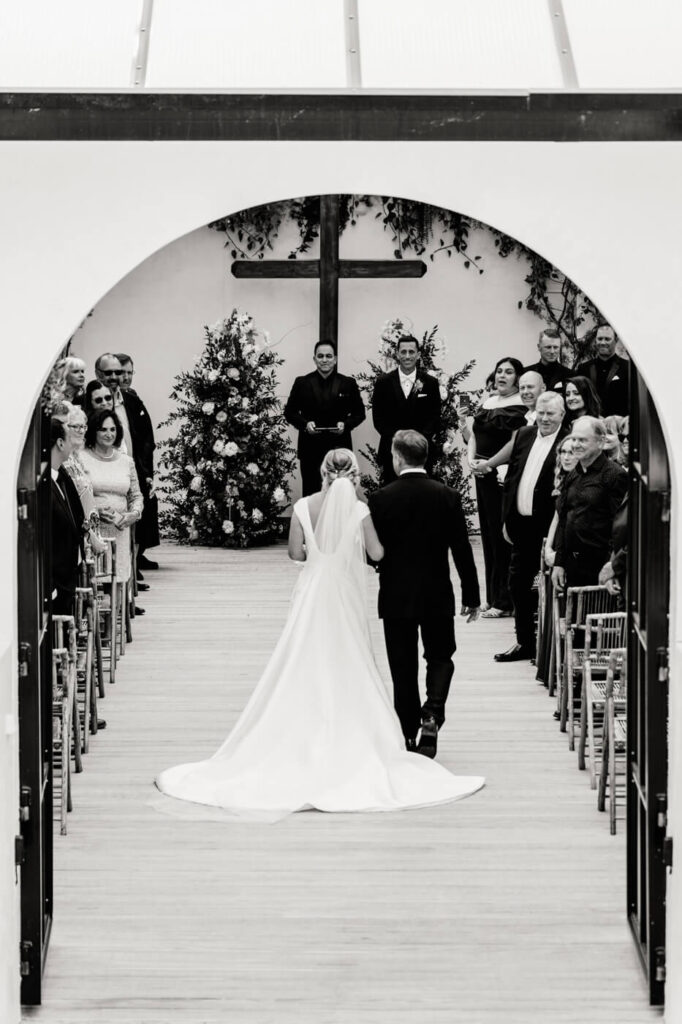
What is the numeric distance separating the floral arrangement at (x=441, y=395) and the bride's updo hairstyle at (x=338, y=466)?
21.8 feet

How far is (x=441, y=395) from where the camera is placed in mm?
14820

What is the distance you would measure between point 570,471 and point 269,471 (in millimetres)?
6263

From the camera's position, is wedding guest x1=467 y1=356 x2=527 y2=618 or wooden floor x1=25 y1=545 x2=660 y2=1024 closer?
wooden floor x1=25 y1=545 x2=660 y2=1024

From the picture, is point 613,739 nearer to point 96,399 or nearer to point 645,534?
point 645,534

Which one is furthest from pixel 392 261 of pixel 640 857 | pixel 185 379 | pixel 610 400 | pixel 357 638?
pixel 640 857

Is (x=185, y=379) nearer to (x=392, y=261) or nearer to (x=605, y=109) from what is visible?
(x=392, y=261)

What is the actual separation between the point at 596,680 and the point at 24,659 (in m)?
4.20

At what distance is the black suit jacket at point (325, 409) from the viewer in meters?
13.9

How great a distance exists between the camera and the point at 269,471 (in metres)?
14.4

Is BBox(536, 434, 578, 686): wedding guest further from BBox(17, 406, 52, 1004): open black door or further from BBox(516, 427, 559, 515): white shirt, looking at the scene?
BBox(17, 406, 52, 1004): open black door

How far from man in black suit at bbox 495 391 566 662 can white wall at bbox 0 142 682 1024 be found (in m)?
4.54

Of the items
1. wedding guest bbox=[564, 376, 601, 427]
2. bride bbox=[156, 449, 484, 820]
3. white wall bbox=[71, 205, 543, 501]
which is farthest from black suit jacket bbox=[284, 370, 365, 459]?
bride bbox=[156, 449, 484, 820]
